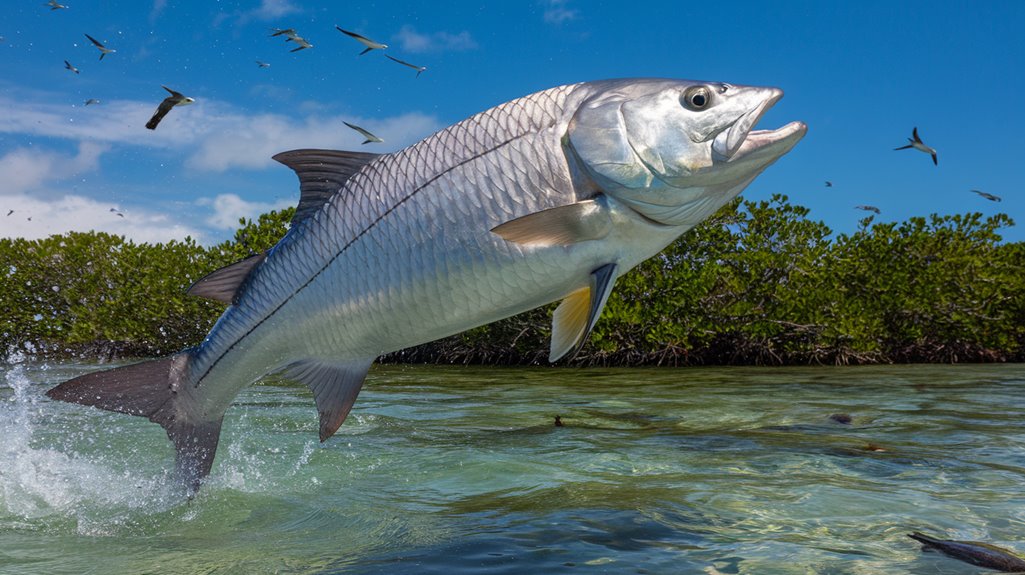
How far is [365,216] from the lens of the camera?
339 cm

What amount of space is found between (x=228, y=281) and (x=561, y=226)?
1651 millimetres

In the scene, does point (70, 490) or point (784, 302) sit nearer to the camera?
point (70, 490)

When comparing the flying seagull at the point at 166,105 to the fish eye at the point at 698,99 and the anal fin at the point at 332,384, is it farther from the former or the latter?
the fish eye at the point at 698,99

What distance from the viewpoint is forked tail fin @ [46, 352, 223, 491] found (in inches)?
158

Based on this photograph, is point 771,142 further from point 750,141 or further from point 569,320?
point 569,320

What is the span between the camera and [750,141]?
9.89ft

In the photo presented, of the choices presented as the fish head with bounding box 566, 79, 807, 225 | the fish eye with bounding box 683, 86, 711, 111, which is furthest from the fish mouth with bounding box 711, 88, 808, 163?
the fish eye with bounding box 683, 86, 711, 111

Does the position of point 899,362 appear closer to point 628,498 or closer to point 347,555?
point 628,498

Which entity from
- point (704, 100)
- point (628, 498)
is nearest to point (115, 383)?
point (628, 498)

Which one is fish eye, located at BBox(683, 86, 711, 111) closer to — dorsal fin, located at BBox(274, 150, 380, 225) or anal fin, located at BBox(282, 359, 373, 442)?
dorsal fin, located at BBox(274, 150, 380, 225)

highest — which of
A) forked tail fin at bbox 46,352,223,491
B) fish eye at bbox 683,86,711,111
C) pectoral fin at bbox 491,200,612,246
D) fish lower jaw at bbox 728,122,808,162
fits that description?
fish eye at bbox 683,86,711,111

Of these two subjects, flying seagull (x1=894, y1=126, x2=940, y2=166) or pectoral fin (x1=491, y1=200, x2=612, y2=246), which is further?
flying seagull (x1=894, y1=126, x2=940, y2=166)

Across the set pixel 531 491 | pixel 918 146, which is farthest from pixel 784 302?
pixel 531 491

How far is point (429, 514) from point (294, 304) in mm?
1142
